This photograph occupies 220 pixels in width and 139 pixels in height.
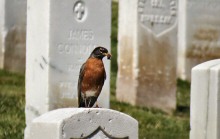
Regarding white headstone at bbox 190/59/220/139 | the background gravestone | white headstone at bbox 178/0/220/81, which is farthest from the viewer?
white headstone at bbox 178/0/220/81

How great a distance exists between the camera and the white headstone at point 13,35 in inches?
587

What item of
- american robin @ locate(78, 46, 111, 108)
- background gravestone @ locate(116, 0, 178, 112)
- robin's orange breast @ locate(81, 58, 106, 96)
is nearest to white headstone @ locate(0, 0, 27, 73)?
background gravestone @ locate(116, 0, 178, 112)

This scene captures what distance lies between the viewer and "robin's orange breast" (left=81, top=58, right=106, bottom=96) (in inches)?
358

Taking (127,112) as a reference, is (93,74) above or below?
above

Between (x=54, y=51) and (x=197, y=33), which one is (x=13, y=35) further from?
(x=54, y=51)

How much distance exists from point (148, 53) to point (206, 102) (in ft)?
18.8

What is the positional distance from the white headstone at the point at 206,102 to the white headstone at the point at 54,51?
8.66ft

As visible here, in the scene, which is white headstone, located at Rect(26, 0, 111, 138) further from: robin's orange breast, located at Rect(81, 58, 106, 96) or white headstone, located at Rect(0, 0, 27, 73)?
white headstone, located at Rect(0, 0, 27, 73)

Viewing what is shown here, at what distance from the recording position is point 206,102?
8.66 metres

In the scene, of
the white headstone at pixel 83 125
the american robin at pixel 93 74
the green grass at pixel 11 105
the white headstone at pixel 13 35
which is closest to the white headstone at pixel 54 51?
the green grass at pixel 11 105

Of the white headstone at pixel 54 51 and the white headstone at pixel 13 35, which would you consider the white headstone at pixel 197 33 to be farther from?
the white headstone at pixel 54 51

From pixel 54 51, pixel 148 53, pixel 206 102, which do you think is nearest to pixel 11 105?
pixel 54 51

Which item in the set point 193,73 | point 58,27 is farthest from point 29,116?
point 193,73

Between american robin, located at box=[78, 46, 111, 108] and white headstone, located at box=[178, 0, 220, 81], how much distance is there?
7963 millimetres
